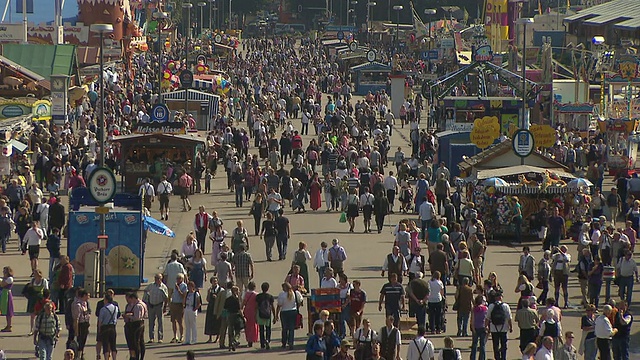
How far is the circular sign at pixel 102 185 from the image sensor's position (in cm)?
2338

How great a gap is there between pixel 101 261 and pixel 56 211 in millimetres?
5201

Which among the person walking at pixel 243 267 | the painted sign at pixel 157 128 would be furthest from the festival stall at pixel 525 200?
the painted sign at pixel 157 128

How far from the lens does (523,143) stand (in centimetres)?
3200

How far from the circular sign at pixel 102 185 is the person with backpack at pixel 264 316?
3.97 meters

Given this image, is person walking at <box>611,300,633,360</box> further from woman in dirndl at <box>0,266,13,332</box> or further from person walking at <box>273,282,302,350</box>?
woman in dirndl at <box>0,266,13,332</box>

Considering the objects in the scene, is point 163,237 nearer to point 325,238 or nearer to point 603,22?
point 325,238

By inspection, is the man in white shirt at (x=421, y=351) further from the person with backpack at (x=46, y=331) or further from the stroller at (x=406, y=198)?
the stroller at (x=406, y=198)

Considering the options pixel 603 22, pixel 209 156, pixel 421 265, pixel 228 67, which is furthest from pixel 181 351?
pixel 228 67

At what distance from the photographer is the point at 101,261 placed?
926 inches

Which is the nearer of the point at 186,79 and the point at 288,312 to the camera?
the point at 288,312

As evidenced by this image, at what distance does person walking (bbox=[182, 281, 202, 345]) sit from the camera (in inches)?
808

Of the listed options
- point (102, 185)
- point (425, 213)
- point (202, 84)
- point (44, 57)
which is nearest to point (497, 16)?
point (202, 84)

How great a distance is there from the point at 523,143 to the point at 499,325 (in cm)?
1308

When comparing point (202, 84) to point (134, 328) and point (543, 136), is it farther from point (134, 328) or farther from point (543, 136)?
point (134, 328)
